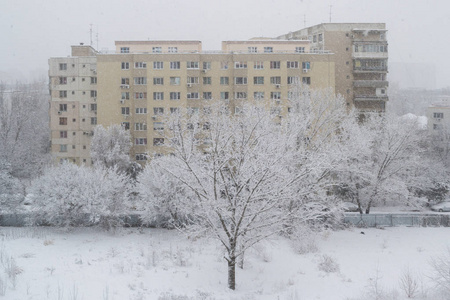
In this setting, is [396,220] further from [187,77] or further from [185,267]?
[187,77]

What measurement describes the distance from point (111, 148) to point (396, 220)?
81.9 feet

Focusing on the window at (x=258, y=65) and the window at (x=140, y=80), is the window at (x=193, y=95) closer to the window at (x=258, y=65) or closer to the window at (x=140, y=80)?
the window at (x=140, y=80)

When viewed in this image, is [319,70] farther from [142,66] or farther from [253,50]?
[142,66]

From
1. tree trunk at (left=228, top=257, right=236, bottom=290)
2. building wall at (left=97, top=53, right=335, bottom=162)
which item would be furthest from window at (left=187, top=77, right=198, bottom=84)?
tree trunk at (left=228, top=257, right=236, bottom=290)

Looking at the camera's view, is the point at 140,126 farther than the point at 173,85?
Yes

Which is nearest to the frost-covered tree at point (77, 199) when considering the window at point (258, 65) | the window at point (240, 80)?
the window at point (240, 80)

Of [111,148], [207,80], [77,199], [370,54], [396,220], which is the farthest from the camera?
[370,54]

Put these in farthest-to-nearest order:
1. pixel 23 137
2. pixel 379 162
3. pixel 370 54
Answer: pixel 23 137 → pixel 370 54 → pixel 379 162

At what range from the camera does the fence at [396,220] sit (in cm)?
2830

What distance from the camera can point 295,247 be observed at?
70.7ft

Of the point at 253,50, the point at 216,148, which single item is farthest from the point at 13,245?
the point at 253,50

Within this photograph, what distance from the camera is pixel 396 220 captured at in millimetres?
28688

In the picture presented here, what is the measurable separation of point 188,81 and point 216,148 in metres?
26.8

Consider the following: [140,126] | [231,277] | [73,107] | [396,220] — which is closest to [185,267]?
[231,277]
